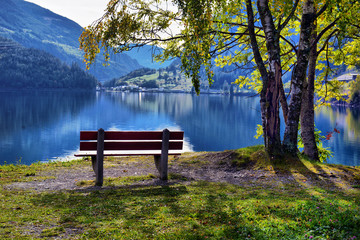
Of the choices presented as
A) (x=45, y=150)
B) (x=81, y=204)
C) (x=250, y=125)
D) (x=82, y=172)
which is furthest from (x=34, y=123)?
(x=81, y=204)

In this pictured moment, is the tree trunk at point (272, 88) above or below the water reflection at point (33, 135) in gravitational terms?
above

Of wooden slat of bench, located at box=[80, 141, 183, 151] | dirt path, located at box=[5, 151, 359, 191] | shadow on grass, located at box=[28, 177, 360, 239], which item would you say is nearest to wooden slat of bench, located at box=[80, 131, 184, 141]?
wooden slat of bench, located at box=[80, 141, 183, 151]

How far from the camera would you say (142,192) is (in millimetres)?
9719

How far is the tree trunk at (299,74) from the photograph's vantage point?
42.4ft

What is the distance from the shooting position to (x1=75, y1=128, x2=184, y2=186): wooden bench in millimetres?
10758

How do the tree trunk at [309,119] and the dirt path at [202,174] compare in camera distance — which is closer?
the dirt path at [202,174]

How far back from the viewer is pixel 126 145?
11.1 m

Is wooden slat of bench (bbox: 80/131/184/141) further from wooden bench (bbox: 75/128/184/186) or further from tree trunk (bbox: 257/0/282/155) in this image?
tree trunk (bbox: 257/0/282/155)

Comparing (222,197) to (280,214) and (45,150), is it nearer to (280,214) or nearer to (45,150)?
(280,214)

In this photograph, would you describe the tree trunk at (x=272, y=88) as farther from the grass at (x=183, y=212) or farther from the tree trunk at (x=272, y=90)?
the grass at (x=183, y=212)

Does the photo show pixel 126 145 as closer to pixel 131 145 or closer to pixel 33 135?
pixel 131 145

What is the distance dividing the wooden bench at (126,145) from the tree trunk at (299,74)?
16.4 feet

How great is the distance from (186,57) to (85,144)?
17.8ft

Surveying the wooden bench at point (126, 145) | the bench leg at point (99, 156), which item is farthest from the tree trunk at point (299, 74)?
the bench leg at point (99, 156)
